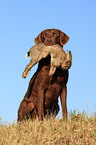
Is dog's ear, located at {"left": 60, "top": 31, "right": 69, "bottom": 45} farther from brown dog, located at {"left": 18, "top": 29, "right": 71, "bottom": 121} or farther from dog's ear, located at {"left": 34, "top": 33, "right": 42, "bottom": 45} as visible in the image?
dog's ear, located at {"left": 34, "top": 33, "right": 42, "bottom": 45}

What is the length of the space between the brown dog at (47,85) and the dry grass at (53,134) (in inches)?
33.8

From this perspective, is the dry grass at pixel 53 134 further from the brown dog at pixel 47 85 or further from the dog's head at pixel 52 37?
the dog's head at pixel 52 37

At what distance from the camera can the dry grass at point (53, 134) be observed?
16.5ft

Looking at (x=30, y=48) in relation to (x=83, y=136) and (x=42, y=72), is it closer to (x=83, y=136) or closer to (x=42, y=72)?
(x=42, y=72)

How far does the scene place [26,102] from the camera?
720 cm

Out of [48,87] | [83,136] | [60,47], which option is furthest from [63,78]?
[83,136]

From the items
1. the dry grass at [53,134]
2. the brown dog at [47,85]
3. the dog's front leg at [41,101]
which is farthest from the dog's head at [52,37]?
the dry grass at [53,134]

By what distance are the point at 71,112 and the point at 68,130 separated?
51.2 inches

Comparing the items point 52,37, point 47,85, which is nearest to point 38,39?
point 52,37

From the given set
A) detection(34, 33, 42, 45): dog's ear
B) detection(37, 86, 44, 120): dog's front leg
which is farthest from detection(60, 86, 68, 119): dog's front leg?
detection(34, 33, 42, 45): dog's ear

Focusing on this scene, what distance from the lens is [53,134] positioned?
17.2 feet

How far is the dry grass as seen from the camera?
5.02 m

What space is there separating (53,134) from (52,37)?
245 centimetres

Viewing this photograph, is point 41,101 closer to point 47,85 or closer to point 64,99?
point 47,85
